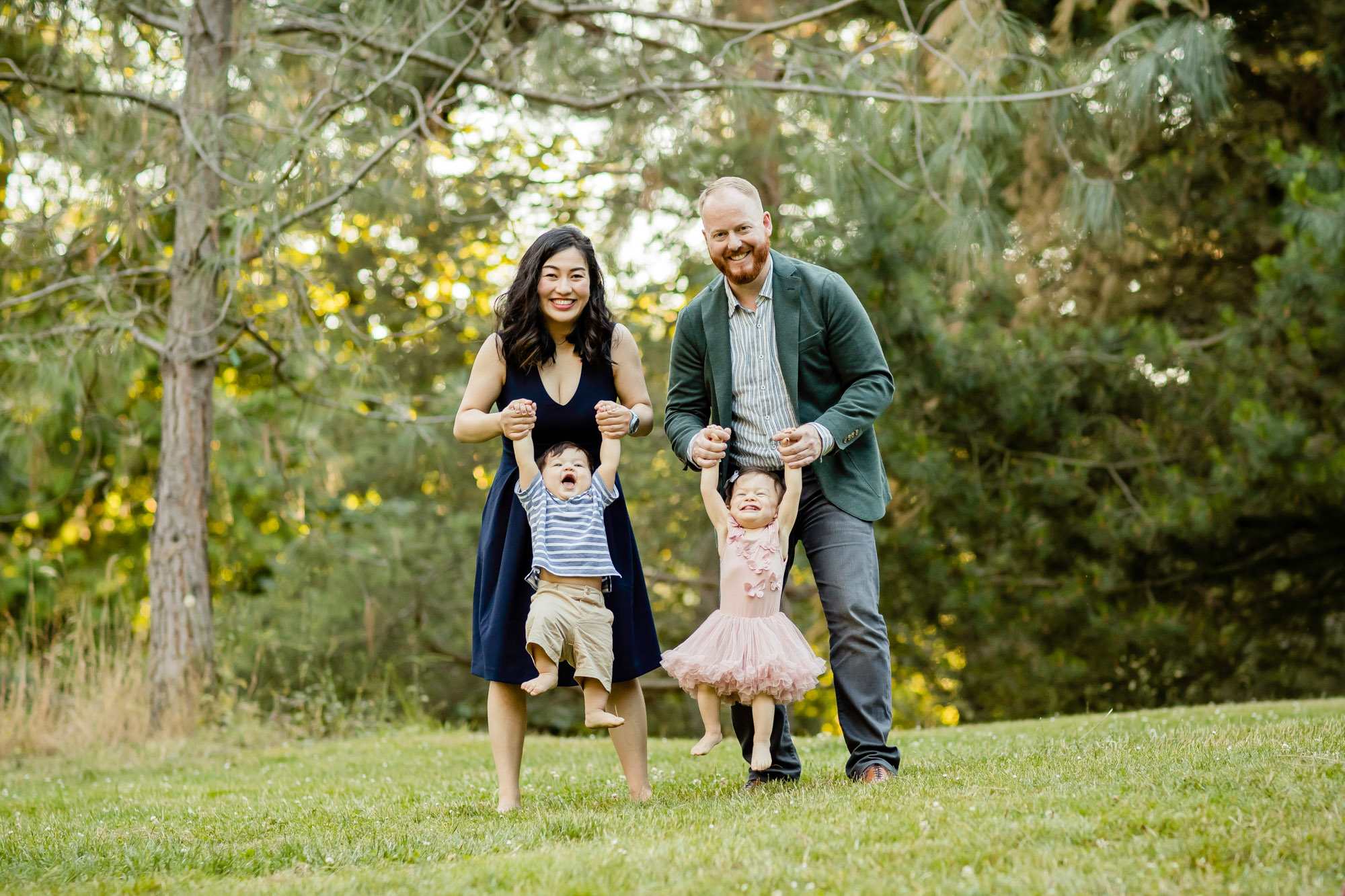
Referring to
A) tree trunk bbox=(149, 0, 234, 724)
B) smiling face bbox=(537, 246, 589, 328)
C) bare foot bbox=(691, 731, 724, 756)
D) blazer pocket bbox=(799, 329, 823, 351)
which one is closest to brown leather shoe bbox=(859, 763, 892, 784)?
bare foot bbox=(691, 731, 724, 756)

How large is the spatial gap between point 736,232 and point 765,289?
0.26 metres

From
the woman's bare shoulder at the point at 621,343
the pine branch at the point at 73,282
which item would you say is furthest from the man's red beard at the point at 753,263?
the pine branch at the point at 73,282

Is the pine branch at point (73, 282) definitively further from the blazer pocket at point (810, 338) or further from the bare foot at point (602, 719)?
the bare foot at point (602, 719)

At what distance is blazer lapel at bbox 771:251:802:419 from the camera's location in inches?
156

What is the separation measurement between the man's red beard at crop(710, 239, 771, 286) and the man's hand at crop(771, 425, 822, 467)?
0.58 m

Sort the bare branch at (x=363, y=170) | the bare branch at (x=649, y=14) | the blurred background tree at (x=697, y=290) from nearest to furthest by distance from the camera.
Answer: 1. the bare branch at (x=363, y=170)
2. the bare branch at (x=649, y=14)
3. the blurred background tree at (x=697, y=290)

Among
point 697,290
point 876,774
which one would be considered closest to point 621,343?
point 876,774

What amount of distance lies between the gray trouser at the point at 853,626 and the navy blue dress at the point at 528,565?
47cm

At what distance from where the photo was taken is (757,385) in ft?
13.1

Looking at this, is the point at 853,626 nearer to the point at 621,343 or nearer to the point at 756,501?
the point at 756,501

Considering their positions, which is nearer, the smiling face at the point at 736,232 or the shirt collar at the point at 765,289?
the smiling face at the point at 736,232

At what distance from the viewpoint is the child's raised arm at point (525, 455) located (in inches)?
146

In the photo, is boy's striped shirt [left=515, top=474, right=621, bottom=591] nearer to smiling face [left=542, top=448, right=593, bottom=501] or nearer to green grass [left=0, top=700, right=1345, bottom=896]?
smiling face [left=542, top=448, right=593, bottom=501]

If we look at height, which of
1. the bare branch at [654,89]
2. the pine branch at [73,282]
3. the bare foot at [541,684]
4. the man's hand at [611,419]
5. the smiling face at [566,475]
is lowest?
the bare foot at [541,684]
